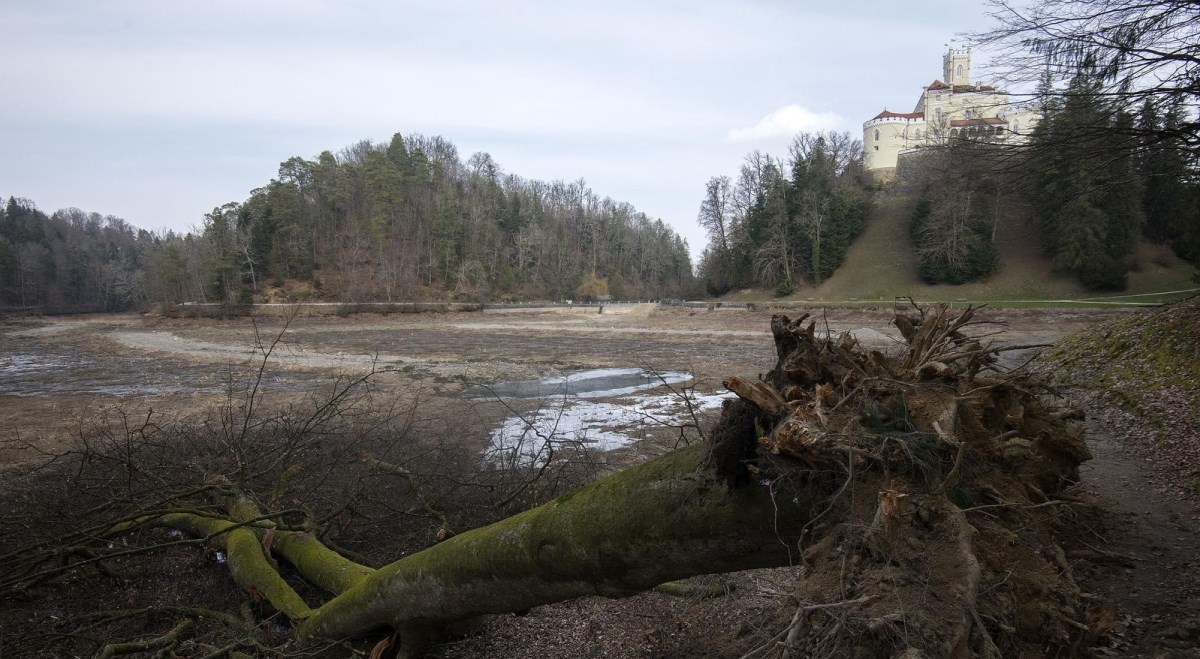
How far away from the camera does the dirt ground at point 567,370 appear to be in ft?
13.2

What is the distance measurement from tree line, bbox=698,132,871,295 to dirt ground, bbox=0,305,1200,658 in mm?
13026

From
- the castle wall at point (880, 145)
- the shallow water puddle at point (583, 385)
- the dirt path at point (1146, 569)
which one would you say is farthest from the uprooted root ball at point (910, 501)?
the castle wall at point (880, 145)

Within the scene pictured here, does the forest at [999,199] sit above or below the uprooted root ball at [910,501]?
above

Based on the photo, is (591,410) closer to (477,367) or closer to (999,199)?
(477,367)

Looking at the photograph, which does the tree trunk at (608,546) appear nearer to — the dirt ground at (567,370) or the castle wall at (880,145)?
the dirt ground at (567,370)

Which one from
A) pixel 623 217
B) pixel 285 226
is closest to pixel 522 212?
pixel 623 217

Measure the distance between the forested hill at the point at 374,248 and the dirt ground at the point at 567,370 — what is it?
14041 millimetres

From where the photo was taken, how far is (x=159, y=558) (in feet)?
19.1

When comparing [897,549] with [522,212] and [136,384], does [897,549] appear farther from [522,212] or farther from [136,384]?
[522,212]

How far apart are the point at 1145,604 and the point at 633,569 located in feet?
11.0

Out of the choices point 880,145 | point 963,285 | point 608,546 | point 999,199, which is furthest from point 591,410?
point 880,145

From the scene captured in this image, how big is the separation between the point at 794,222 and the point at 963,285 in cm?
1584

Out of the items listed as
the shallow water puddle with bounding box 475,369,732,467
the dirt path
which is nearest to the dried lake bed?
the shallow water puddle with bounding box 475,369,732,467

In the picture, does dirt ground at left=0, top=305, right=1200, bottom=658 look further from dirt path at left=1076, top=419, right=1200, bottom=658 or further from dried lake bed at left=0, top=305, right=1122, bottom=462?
dried lake bed at left=0, top=305, right=1122, bottom=462
